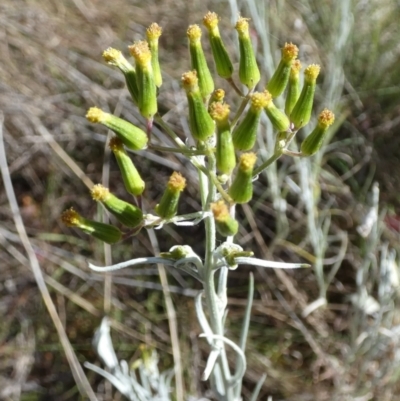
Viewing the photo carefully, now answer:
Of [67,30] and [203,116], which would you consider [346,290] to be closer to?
[203,116]

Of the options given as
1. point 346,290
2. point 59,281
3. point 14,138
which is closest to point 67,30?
point 14,138

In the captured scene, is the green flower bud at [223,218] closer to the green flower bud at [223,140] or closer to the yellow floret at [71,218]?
the green flower bud at [223,140]

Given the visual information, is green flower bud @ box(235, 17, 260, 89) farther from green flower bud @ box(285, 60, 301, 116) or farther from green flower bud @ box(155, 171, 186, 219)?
green flower bud @ box(155, 171, 186, 219)

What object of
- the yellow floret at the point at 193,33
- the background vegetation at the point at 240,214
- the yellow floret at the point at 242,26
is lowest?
the background vegetation at the point at 240,214

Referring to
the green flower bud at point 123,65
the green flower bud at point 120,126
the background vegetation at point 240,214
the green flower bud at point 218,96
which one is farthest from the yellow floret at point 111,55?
the background vegetation at point 240,214

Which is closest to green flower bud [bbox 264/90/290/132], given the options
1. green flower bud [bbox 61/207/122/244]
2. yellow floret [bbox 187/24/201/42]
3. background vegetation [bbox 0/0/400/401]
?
yellow floret [bbox 187/24/201/42]

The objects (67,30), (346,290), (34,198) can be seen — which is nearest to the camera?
(346,290)
